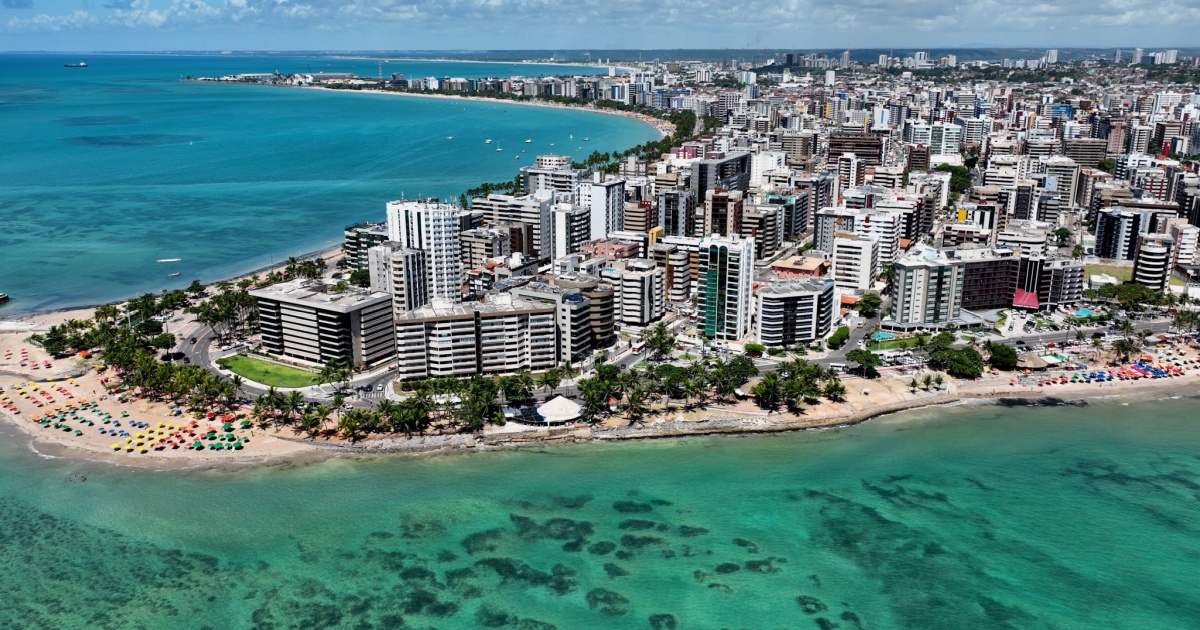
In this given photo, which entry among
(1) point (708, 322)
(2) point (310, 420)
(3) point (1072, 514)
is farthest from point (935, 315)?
(2) point (310, 420)

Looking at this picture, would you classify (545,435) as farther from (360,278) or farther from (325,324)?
(360,278)

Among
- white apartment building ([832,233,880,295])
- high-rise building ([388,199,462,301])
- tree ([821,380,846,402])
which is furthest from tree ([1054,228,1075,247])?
high-rise building ([388,199,462,301])

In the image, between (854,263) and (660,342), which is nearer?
(660,342)

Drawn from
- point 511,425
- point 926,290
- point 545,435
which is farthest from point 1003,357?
point 511,425

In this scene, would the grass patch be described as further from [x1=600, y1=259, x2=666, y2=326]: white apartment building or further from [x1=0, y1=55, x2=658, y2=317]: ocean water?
[x1=0, y1=55, x2=658, y2=317]: ocean water

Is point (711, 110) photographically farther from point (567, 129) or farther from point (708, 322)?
point (708, 322)

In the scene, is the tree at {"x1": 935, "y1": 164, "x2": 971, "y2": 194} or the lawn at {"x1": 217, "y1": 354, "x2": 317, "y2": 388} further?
the tree at {"x1": 935, "y1": 164, "x2": 971, "y2": 194}
